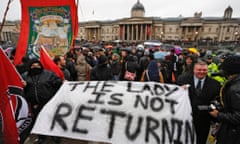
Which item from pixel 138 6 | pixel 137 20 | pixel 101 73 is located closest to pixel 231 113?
pixel 101 73

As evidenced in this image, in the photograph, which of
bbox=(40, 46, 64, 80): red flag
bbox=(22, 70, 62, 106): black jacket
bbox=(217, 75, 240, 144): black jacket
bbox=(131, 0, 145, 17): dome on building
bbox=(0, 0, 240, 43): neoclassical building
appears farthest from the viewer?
bbox=(131, 0, 145, 17): dome on building

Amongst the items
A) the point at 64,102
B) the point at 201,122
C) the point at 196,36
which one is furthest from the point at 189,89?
the point at 196,36

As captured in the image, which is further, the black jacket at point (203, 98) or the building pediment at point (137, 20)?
the building pediment at point (137, 20)

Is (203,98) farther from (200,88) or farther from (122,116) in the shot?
(122,116)

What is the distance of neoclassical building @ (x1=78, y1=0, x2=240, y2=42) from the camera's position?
60219 millimetres

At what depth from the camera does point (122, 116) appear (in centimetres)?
204

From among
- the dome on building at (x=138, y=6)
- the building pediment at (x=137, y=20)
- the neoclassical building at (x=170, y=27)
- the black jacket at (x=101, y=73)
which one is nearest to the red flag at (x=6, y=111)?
the black jacket at (x=101, y=73)

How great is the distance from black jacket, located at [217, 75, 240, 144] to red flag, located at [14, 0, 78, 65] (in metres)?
3.75

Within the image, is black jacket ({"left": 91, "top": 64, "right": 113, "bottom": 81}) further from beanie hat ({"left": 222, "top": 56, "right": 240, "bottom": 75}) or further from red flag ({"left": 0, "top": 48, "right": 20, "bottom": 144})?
beanie hat ({"left": 222, "top": 56, "right": 240, "bottom": 75})

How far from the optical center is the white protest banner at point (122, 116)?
1.96m

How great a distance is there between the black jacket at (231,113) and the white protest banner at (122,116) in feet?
1.27

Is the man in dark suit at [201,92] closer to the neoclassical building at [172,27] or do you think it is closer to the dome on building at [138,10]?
the neoclassical building at [172,27]

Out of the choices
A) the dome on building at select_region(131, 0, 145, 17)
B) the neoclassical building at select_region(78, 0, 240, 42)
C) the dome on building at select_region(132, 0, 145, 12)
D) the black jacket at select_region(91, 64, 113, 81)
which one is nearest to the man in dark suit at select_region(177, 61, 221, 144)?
the black jacket at select_region(91, 64, 113, 81)

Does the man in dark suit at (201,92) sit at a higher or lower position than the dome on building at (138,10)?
lower
